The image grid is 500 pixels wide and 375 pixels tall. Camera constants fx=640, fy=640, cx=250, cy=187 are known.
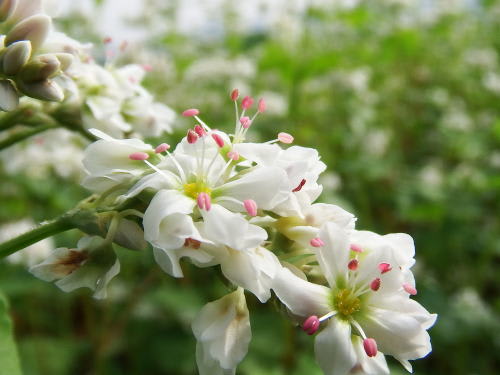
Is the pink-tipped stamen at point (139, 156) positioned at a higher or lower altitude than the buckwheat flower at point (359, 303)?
higher

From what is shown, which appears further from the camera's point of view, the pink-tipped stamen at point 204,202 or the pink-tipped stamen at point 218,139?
the pink-tipped stamen at point 218,139

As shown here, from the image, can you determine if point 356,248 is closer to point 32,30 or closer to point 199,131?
point 199,131

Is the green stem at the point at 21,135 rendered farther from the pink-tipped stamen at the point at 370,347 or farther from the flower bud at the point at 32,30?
the pink-tipped stamen at the point at 370,347

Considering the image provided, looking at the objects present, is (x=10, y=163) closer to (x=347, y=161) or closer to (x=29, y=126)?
(x=29, y=126)

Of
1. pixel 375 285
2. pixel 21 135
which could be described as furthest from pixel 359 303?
pixel 21 135

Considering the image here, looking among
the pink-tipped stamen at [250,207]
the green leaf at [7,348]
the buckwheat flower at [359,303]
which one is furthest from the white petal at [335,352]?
the green leaf at [7,348]

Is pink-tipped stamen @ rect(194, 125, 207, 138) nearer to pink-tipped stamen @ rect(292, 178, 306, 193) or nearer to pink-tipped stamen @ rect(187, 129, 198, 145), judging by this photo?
pink-tipped stamen @ rect(187, 129, 198, 145)
